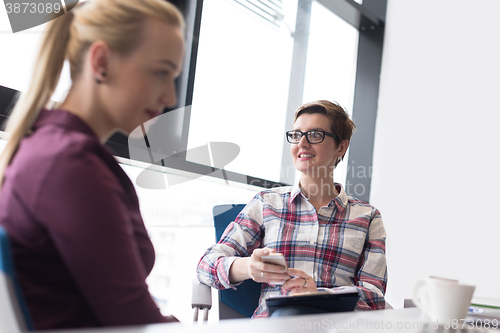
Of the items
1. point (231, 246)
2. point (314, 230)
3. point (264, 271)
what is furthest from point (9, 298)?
point (314, 230)

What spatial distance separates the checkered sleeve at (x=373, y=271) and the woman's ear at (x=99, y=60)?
1.18 metres

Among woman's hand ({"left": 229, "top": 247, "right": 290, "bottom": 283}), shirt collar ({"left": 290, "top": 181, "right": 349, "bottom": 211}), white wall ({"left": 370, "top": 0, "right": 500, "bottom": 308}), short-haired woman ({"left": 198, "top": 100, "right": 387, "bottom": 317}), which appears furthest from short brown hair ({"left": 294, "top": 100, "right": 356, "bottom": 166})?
white wall ({"left": 370, "top": 0, "right": 500, "bottom": 308})

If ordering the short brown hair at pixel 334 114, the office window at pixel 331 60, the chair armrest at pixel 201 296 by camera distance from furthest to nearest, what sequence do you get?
the office window at pixel 331 60 → the short brown hair at pixel 334 114 → the chair armrest at pixel 201 296

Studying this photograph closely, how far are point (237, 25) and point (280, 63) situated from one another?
18.0 inches

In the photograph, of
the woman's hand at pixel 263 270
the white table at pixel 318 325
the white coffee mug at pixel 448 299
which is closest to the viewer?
the white table at pixel 318 325

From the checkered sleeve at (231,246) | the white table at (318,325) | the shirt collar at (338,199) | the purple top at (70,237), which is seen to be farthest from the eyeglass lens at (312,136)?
the purple top at (70,237)

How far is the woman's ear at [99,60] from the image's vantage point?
674 millimetres

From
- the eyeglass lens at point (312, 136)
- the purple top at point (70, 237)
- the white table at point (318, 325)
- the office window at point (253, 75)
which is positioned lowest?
the white table at point (318, 325)

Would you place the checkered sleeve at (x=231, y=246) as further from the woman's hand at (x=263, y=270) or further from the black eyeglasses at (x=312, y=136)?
the black eyeglasses at (x=312, y=136)

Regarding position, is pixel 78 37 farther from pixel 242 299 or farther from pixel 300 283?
pixel 242 299

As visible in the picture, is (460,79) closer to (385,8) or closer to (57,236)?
(385,8)

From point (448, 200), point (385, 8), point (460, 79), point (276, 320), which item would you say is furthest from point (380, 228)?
point (385, 8)

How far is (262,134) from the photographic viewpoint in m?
2.78

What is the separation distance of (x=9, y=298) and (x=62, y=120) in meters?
0.28
